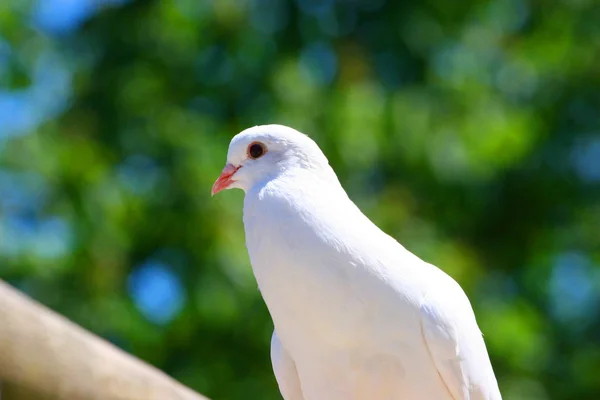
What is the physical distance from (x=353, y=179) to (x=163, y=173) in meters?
1.94

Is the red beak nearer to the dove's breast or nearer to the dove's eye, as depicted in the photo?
the dove's eye

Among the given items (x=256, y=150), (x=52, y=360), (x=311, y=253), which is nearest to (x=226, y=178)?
(x=256, y=150)

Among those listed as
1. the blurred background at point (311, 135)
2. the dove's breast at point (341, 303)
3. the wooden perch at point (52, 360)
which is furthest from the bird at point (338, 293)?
the blurred background at point (311, 135)

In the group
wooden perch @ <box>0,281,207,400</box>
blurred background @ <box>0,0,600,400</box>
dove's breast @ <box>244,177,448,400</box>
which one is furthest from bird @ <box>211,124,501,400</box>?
blurred background @ <box>0,0,600,400</box>

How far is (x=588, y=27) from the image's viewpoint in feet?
37.0

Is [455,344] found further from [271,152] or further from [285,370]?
[271,152]

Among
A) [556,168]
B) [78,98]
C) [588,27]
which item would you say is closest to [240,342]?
[78,98]

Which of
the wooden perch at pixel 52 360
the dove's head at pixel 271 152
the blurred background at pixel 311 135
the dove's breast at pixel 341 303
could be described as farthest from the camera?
the blurred background at pixel 311 135

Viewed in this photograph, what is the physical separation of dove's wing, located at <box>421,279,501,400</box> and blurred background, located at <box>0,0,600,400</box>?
5481 mm

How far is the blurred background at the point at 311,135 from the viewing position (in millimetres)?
8922

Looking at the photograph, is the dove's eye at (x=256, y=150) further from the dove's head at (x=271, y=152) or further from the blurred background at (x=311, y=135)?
the blurred background at (x=311, y=135)

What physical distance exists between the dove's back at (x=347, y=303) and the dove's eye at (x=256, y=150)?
0.36 ft

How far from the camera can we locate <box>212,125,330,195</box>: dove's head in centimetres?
283

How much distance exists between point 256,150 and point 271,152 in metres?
0.04
